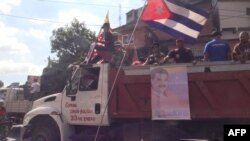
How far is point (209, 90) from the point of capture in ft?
22.4

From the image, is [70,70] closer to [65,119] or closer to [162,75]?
[65,119]

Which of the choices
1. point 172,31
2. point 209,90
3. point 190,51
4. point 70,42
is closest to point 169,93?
point 209,90

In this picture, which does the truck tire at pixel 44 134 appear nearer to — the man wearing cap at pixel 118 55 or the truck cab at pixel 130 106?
the truck cab at pixel 130 106

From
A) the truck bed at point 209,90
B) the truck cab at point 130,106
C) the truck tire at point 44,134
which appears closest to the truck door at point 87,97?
the truck cab at point 130,106

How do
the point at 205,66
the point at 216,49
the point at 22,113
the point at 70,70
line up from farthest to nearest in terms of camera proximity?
the point at 22,113 < the point at 70,70 < the point at 216,49 < the point at 205,66

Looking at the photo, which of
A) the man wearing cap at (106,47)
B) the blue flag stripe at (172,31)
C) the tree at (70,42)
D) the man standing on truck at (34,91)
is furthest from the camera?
the tree at (70,42)

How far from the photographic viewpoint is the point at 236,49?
710 centimetres

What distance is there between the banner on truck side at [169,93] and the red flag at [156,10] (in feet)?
4.63

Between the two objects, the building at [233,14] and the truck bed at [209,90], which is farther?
the building at [233,14]

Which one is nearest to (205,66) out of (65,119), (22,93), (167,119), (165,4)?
(167,119)

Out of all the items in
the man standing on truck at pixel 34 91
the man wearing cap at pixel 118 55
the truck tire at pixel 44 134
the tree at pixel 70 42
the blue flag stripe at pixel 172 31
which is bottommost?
the truck tire at pixel 44 134

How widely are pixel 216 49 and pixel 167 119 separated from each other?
160cm

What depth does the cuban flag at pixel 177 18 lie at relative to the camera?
8172mm

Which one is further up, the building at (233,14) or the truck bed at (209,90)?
the building at (233,14)
